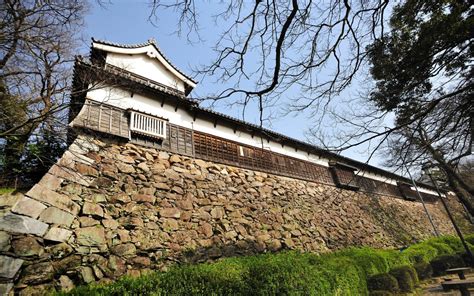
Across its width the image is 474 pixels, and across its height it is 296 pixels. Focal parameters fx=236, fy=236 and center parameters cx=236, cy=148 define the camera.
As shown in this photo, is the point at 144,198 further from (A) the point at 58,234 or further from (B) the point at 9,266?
(B) the point at 9,266

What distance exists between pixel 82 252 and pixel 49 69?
3930 mm

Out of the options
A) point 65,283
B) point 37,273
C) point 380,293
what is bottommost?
point 380,293

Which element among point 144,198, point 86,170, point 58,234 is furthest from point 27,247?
point 144,198

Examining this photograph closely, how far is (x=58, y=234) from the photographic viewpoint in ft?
16.3

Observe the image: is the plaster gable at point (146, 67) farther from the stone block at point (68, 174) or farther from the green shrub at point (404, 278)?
the green shrub at point (404, 278)

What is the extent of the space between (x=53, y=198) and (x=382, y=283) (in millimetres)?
9192

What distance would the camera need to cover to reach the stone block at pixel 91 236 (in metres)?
5.25

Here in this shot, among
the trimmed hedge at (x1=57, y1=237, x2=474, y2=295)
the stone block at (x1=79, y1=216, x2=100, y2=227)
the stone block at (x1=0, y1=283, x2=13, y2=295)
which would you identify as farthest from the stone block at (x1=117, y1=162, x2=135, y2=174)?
the stone block at (x1=0, y1=283, x2=13, y2=295)

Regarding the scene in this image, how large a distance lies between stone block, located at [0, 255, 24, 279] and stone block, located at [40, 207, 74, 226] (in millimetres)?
860

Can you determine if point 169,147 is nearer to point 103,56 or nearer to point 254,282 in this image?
point 103,56

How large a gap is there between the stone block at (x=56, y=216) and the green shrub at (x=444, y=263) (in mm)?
14726

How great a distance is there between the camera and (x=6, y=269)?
4098 millimetres

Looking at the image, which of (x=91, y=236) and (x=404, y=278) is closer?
(x=91, y=236)

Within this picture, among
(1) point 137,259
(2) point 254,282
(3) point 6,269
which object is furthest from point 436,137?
(3) point 6,269
